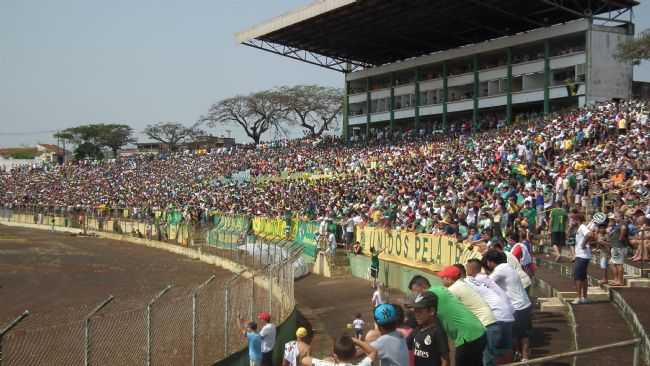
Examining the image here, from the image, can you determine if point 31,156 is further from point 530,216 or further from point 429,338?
point 429,338

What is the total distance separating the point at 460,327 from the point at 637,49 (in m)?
34.2

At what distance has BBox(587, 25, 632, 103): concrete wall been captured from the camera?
1567 inches

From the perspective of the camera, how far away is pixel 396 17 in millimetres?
44812

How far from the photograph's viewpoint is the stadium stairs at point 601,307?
9308mm

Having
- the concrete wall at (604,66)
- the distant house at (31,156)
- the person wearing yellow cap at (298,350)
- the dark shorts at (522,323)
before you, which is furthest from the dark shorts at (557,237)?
the distant house at (31,156)

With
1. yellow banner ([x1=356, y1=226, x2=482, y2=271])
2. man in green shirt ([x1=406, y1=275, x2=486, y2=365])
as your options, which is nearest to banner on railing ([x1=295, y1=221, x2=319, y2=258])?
yellow banner ([x1=356, y1=226, x2=482, y2=271])

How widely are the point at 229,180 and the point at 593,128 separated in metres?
33.2

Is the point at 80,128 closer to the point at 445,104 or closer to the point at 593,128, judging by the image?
the point at 445,104

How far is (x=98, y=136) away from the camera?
109562 millimetres

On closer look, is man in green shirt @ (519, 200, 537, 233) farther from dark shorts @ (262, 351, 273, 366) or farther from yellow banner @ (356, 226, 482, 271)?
dark shorts @ (262, 351, 273, 366)

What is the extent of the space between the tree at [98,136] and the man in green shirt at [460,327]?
107587 mm

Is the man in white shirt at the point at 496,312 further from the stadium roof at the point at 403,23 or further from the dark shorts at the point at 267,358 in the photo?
the stadium roof at the point at 403,23

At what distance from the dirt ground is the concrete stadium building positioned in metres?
20.8

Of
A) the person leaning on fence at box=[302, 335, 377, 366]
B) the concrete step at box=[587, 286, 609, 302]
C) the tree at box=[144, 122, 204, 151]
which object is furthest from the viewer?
the tree at box=[144, 122, 204, 151]
